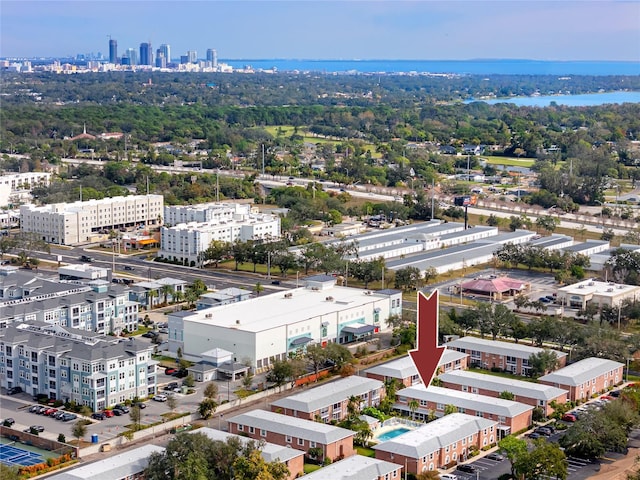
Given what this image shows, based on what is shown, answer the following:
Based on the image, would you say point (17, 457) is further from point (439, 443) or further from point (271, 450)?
point (439, 443)

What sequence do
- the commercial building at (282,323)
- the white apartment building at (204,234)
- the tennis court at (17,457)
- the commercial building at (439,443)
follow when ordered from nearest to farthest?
the commercial building at (439,443) < the tennis court at (17,457) < the commercial building at (282,323) < the white apartment building at (204,234)

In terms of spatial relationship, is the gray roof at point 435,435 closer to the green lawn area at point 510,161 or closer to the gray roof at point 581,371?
the gray roof at point 581,371

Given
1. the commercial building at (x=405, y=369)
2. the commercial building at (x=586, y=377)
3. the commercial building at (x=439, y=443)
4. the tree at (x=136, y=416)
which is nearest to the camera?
the commercial building at (x=439, y=443)

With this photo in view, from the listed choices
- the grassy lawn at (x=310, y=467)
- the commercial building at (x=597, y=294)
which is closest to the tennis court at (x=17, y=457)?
the grassy lawn at (x=310, y=467)

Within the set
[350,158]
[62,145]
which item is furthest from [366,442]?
[62,145]

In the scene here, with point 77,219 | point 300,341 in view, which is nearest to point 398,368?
point 300,341

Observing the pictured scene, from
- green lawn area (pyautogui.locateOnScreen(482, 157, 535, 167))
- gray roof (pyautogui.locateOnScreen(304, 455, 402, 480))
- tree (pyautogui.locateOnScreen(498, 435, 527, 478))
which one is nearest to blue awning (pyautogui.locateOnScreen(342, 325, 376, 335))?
tree (pyautogui.locateOnScreen(498, 435, 527, 478))

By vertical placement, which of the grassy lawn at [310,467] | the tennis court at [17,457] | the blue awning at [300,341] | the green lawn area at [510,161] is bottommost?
the tennis court at [17,457]

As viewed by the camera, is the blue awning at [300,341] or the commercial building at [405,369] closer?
the commercial building at [405,369]
